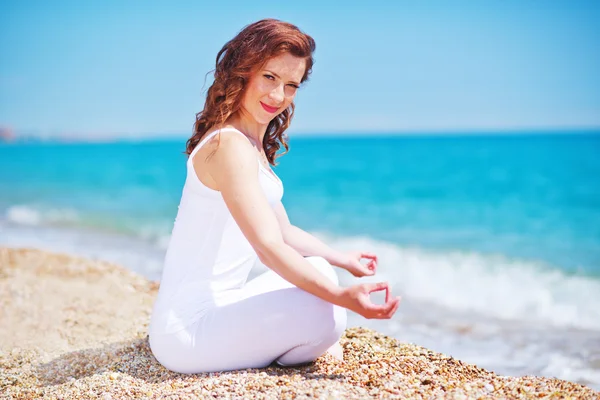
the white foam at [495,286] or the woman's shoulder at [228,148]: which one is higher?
the white foam at [495,286]

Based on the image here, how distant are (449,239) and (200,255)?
33.8ft

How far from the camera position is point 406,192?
23562 millimetres

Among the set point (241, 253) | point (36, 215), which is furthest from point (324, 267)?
point (36, 215)

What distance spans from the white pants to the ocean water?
2369mm

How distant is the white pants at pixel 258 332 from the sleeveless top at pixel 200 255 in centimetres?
8

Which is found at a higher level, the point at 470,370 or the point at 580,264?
the point at 580,264

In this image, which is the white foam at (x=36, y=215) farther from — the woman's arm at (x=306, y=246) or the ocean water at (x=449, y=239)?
the woman's arm at (x=306, y=246)

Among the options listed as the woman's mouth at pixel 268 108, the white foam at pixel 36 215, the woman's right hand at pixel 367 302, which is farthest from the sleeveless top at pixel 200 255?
the white foam at pixel 36 215

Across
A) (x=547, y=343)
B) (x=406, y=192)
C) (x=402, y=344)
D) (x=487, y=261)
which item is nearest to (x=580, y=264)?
(x=487, y=261)

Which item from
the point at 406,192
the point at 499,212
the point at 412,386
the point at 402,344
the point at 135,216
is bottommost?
the point at 412,386

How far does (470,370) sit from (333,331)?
980 mm

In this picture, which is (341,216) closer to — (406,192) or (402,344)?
(406,192)

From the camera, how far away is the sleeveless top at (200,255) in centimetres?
288

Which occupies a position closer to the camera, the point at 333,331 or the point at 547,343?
the point at 333,331
